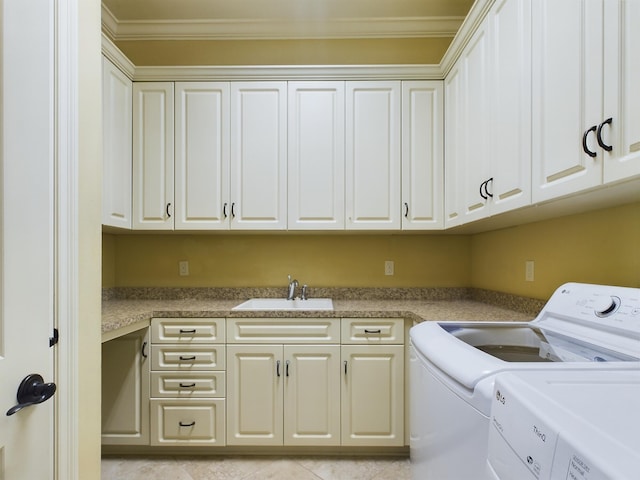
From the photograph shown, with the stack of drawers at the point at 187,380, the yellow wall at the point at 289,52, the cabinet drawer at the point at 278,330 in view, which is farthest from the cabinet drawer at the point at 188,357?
the yellow wall at the point at 289,52

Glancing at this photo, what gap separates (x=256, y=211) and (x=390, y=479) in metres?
1.74

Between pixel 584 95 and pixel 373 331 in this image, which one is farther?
pixel 373 331

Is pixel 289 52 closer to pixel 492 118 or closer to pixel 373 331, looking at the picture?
pixel 492 118

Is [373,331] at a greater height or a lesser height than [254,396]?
greater

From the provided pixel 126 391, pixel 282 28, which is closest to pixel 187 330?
pixel 126 391

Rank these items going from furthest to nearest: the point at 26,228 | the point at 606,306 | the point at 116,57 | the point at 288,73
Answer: the point at 288,73
the point at 116,57
the point at 606,306
the point at 26,228

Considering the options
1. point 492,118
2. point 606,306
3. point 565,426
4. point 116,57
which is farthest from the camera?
point 116,57

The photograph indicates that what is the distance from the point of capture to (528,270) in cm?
176

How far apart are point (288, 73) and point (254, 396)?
6.69ft

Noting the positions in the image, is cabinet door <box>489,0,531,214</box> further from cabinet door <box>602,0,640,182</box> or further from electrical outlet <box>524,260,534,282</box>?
electrical outlet <box>524,260,534,282</box>

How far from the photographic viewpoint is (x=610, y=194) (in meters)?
1.05

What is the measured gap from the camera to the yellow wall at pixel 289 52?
243cm

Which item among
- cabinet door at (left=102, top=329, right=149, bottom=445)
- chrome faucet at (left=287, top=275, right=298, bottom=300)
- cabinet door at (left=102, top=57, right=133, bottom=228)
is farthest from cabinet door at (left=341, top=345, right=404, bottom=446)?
cabinet door at (left=102, top=57, right=133, bottom=228)

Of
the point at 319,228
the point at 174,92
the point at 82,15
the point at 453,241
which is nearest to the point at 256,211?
the point at 319,228
